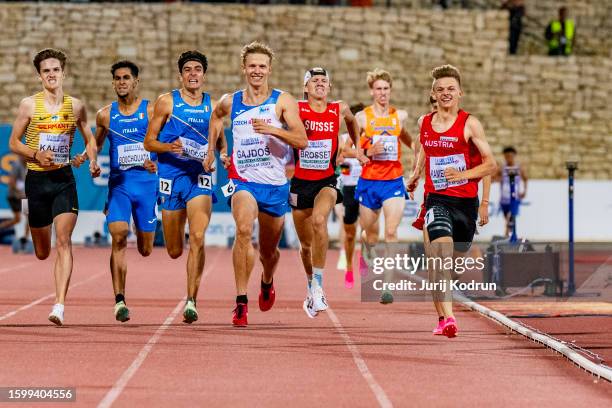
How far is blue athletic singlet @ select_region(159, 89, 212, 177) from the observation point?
13.0 metres

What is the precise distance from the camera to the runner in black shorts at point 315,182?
45.4ft

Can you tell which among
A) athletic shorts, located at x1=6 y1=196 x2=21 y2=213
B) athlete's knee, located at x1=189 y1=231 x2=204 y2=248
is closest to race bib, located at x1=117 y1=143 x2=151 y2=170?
athlete's knee, located at x1=189 y1=231 x2=204 y2=248

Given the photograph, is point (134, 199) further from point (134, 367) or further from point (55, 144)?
point (134, 367)

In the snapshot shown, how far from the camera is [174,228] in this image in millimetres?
13180

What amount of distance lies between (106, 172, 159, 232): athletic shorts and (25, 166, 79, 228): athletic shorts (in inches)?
18.8

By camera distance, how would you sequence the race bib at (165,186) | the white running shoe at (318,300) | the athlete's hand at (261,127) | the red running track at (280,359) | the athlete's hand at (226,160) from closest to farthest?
the red running track at (280,359), the athlete's hand at (261,127), the athlete's hand at (226,160), the race bib at (165,186), the white running shoe at (318,300)

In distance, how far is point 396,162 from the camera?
1661 centimetres

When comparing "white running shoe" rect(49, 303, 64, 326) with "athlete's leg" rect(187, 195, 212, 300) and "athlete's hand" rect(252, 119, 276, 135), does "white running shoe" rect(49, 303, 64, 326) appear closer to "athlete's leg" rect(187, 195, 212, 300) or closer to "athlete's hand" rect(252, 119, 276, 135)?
"athlete's leg" rect(187, 195, 212, 300)

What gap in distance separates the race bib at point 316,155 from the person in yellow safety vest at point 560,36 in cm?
2401

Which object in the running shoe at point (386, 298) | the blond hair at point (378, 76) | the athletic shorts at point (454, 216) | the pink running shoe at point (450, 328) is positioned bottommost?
the running shoe at point (386, 298)

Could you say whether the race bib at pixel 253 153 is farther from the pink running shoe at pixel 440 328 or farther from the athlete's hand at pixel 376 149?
the athlete's hand at pixel 376 149

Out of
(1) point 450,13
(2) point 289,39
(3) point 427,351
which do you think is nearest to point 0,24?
(2) point 289,39

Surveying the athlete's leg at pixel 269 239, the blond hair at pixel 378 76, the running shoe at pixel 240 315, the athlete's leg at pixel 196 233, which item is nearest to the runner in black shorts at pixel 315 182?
the athlete's leg at pixel 269 239

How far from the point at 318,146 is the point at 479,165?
8.45ft
